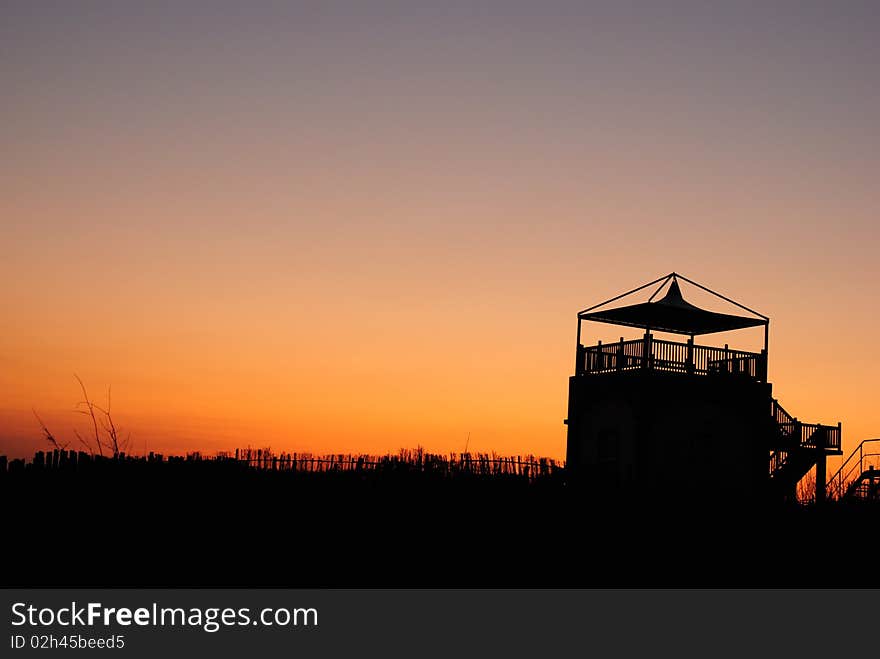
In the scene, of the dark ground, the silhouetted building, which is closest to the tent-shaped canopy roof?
the silhouetted building

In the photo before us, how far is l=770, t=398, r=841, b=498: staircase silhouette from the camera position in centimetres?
3944

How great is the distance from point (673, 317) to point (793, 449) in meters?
6.15

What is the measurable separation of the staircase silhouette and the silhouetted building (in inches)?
1.4

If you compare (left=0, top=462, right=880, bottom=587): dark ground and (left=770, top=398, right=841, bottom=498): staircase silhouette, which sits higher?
(left=770, top=398, right=841, bottom=498): staircase silhouette

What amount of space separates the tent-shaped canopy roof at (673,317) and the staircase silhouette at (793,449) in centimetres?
313

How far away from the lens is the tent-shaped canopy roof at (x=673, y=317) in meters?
37.7

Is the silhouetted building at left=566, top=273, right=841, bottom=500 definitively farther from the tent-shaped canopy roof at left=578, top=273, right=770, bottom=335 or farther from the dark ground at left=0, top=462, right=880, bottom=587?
the dark ground at left=0, top=462, right=880, bottom=587

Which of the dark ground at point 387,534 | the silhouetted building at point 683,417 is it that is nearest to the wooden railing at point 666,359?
the silhouetted building at point 683,417

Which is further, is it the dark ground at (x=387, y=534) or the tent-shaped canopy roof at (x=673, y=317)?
the tent-shaped canopy roof at (x=673, y=317)

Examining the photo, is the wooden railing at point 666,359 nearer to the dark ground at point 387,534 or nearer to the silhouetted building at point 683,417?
the silhouetted building at point 683,417

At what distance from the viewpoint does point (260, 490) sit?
2594 centimetres

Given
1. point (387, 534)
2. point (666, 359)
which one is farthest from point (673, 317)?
point (387, 534)
